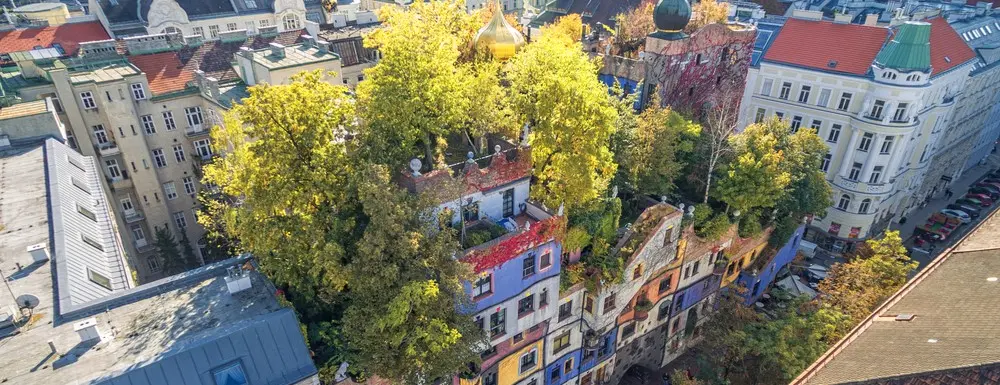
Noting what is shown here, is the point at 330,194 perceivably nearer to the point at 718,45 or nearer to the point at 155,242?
the point at 155,242

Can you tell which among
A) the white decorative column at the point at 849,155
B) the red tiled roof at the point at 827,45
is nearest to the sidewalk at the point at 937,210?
the white decorative column at the point at 849,155

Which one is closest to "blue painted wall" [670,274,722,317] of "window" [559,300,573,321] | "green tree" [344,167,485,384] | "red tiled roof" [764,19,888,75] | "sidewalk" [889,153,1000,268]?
"window" [559,300,573,321]

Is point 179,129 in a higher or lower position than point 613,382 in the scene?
higher

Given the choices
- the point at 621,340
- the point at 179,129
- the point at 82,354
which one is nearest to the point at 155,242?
the point at 179,129

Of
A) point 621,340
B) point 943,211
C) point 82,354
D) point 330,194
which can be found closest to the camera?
point 82,354

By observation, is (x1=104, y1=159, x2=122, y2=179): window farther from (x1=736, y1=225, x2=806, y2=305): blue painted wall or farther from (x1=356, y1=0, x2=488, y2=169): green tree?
(x1=736, y1=225, x2=806, y2=305): blue painted wall

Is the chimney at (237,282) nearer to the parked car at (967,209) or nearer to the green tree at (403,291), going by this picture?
the green tree at (403,291)
